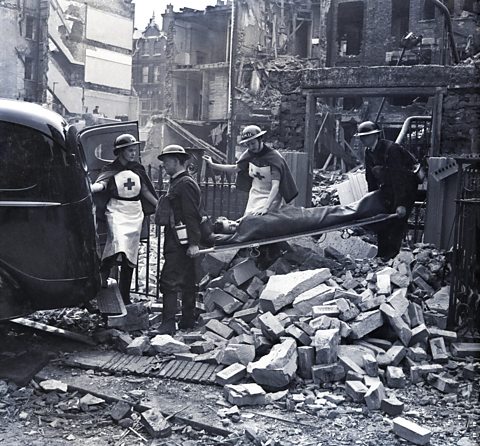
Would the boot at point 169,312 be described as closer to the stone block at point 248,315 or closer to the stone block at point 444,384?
the stone block at point 248,315

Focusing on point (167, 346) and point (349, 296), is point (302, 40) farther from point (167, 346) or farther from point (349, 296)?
point (167, 346)

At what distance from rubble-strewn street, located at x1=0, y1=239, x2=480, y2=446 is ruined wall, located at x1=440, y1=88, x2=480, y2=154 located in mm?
6842

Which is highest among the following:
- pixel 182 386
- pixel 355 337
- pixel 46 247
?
pixel 46 247

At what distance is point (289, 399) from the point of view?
16.9 ft

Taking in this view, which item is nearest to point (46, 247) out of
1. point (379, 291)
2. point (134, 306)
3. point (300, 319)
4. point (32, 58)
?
point (134, 306)

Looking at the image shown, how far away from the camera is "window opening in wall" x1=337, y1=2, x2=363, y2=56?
36.6 metres

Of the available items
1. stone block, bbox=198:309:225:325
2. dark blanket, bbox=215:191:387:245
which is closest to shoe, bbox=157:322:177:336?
stone block, bbox=198:309:225:325

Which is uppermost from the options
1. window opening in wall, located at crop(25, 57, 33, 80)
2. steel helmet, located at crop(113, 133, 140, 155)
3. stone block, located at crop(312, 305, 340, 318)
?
window opening in wall, located at crop(25, 57, 33, 80)

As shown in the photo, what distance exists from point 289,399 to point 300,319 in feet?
3.90

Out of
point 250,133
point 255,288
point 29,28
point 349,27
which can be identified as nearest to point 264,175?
point 250,133

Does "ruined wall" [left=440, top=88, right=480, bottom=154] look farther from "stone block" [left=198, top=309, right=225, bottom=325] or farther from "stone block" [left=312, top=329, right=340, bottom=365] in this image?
"stone block" [left=312, top=329, right=340, bottom=365]

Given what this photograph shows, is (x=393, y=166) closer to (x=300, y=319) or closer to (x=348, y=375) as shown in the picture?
(x=300, y=319)

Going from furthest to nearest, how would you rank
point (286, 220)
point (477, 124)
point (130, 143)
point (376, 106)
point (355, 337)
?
point (376, 106)
point (477, 124)
point (286, 220)
point (130, 143)
point (355, 337)

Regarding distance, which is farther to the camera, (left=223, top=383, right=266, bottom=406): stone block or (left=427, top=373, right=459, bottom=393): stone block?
(left=427, top=373, right=459, bottom=393): stone block
